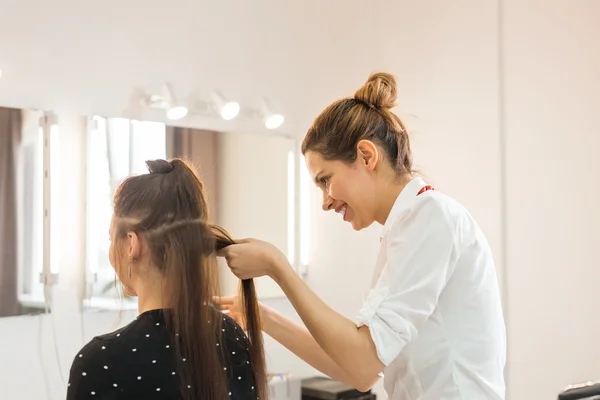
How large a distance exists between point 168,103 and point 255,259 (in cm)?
140

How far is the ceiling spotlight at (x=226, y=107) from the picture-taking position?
2.57 meters

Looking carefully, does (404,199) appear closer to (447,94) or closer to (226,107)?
(226,107)

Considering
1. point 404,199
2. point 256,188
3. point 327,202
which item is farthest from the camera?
point 256,188

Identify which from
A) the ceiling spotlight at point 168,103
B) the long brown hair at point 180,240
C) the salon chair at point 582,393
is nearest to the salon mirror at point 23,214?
the ceiling spotlight at point 168,103

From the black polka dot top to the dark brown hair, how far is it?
454 millimetres

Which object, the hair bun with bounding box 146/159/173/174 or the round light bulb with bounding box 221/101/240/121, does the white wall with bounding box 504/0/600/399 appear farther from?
the hair bun with bounding box 146/159/173/174

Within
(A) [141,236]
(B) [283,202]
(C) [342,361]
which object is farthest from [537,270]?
(A) [141,236]

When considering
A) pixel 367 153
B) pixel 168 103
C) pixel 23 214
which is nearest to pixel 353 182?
pixel 367 153

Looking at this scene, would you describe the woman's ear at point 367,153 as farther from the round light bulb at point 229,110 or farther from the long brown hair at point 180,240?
the round light bulb at point 229,110

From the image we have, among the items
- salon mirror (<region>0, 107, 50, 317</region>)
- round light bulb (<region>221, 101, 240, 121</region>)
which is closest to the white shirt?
salon mirror (<region>0, 107, 50, 317</region>)

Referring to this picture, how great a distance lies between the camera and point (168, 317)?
105cm

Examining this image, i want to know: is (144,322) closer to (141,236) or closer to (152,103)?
(141,236)

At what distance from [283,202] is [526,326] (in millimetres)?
1001

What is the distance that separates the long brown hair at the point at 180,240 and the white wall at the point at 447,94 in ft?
3.72
